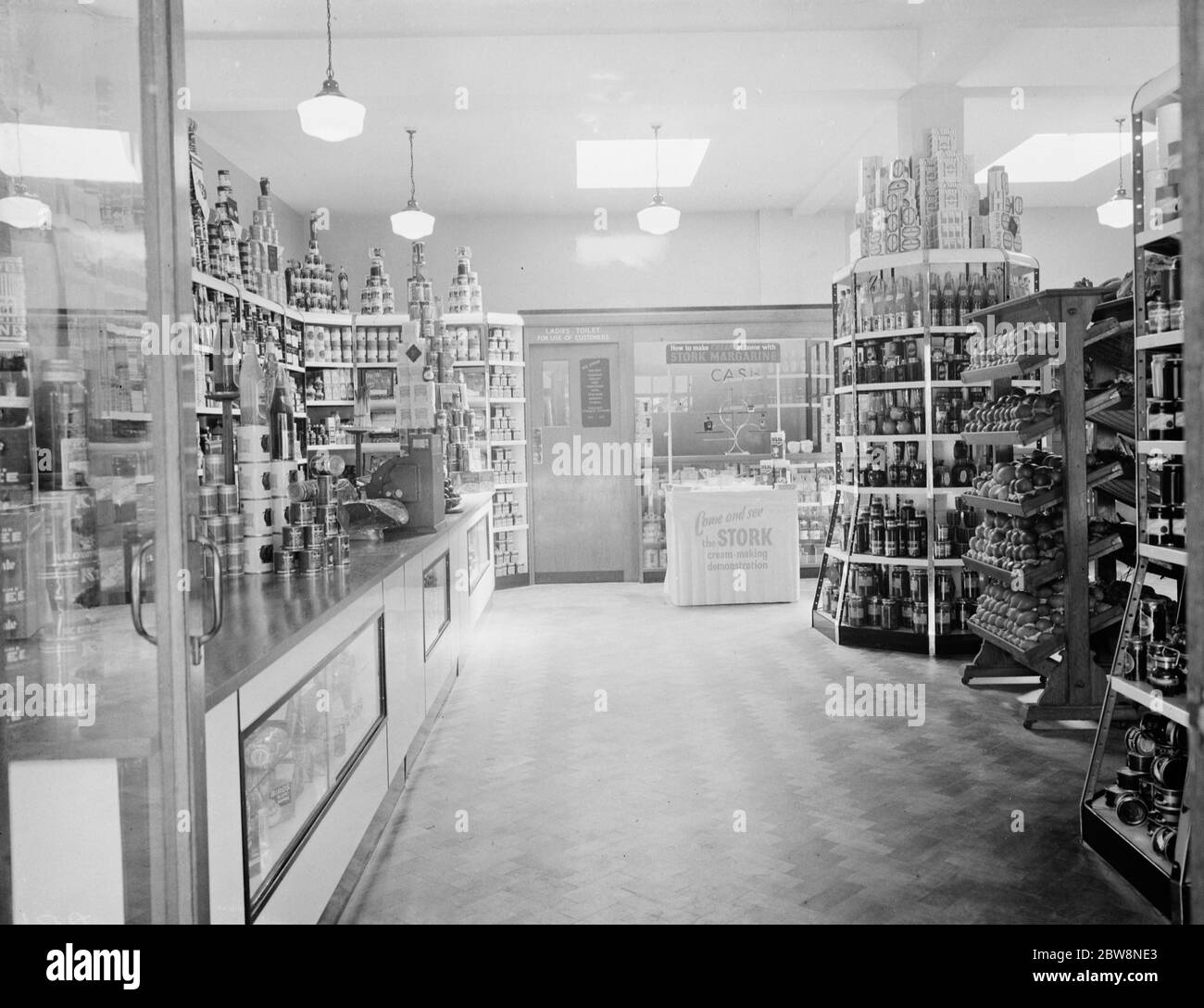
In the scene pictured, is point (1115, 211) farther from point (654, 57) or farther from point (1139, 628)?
point (1139, 628)

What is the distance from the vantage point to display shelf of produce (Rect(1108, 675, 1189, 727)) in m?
2.93

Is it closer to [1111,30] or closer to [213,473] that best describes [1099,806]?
[213,473]

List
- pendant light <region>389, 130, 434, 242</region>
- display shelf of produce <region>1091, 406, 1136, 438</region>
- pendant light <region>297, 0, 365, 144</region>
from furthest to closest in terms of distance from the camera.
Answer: pendant light <region>389, 130, 434, 242</region>
pendant light <region>297, 0, 365, 144</region>
display shelf of produce <region>1091, 406, 1136, 438</region>

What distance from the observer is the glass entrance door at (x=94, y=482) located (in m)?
1.81

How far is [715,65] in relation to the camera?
22.4 feet

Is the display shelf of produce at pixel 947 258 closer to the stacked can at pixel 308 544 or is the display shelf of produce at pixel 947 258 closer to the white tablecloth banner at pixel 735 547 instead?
the white tablecloth banner at pixel 735 547

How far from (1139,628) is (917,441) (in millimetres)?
3527

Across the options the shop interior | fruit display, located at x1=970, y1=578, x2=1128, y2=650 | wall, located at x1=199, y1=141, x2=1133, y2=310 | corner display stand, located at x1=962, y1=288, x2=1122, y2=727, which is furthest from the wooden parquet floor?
wall, located at x1=199, y1=141, x2=1133, y2=310

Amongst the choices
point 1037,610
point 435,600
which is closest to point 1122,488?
point 1037,610

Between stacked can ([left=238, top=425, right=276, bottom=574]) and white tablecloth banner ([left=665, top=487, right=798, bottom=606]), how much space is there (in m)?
5.30

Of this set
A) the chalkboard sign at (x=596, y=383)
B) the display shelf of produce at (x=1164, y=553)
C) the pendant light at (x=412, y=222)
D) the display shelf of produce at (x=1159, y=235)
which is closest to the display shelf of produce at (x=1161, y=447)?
the display shelf of produce at (x=1164, y=553)

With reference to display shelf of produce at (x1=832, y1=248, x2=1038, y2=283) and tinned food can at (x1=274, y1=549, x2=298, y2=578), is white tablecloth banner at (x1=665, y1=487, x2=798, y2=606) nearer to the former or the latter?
display shelf of produce at (x1=832, y1=248, x2=1038, y2=283)

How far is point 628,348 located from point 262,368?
290 inches

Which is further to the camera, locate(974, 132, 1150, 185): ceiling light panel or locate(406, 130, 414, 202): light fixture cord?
locate(974, 132, 1150, 185): ceiling light panel
